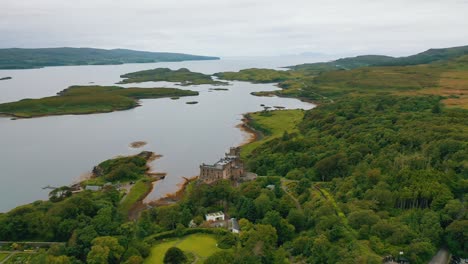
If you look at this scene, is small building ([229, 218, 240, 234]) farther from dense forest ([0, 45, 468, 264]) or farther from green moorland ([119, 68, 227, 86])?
green moorland ([119, 68, 227, 86])

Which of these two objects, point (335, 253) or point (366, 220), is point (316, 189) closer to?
point (366, 220)

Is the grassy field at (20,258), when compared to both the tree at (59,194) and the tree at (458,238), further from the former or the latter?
the tree at (458,238)

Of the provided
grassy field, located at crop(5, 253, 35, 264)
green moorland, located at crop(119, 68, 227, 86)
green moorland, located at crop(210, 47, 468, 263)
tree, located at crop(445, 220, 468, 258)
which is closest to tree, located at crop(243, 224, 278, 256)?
green moorland, located at crop(210, 47, 468, 263)

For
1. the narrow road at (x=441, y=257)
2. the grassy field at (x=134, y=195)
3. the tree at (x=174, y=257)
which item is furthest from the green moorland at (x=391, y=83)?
the tree at (x=174, y=257)

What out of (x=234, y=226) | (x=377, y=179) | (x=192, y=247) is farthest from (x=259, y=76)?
(x=192, y=247)

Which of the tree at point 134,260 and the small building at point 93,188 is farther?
the small building at point 93,188

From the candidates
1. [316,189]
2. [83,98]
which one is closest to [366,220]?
[316,189]
